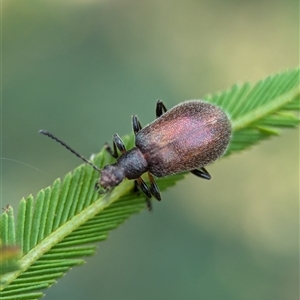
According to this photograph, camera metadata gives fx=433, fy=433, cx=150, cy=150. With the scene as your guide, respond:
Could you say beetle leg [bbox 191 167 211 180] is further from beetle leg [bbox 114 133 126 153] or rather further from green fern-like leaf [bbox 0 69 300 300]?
beetle leg [bbox 114 133 126 153]

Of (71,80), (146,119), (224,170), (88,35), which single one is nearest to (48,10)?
(88,35)

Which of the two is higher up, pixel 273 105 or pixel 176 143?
pixel 176 143

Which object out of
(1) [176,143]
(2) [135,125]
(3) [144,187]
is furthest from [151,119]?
(3) [144,187]

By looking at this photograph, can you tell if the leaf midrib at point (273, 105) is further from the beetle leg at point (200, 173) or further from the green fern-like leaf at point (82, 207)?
the beetle leg at point (200, 173)

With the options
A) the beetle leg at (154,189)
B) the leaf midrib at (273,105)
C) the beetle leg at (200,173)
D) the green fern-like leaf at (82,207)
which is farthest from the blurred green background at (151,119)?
the leaf midrib at (273,105)

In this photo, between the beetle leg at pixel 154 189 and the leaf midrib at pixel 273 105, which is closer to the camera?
the leaf midrib at pixel 273 105

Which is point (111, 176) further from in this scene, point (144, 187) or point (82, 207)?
point (82, 207)
